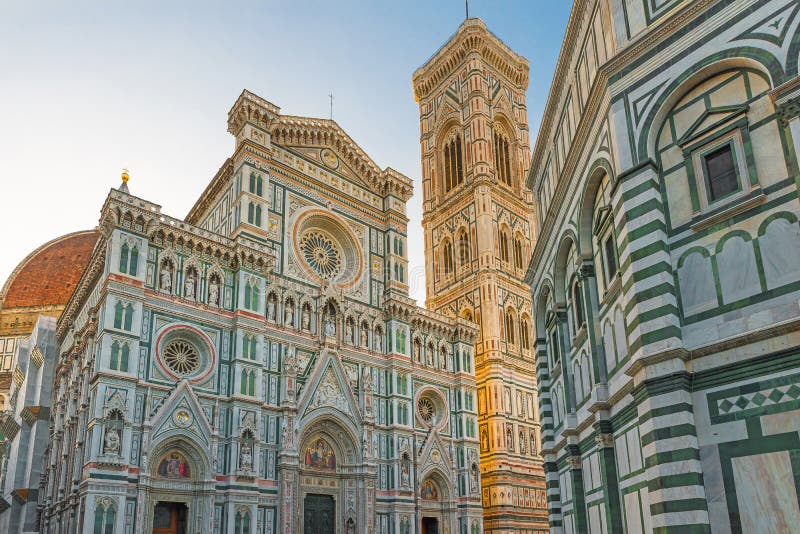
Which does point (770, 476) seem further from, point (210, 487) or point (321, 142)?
point (321, 142)

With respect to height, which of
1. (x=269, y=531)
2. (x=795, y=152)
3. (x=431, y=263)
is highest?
(x=431, y=263)

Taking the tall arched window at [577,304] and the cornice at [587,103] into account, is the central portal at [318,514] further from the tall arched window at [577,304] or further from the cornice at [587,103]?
the tall arched window at [577,304]

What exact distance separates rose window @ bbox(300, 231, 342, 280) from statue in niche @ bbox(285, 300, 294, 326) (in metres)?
3.30

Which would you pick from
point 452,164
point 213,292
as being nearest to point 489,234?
point 452,164

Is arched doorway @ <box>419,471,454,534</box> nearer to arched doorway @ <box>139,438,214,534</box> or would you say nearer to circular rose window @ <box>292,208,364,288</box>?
circular rose window @ <box>292,208,364,288</box>

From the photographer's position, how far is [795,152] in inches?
403

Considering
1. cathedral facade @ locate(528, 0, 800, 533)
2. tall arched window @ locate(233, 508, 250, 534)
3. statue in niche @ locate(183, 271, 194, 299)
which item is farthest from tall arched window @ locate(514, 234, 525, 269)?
cathedral facade @ locate(528, 0, 800, 533)

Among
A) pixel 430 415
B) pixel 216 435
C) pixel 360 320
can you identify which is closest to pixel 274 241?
pixel 360 320

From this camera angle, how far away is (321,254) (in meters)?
37.6

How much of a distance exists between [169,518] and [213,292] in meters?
9.46

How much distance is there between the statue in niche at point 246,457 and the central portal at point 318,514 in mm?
3859

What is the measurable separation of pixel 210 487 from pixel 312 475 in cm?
560

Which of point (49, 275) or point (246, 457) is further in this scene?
point (49, 275)

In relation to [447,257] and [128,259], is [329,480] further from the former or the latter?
[447,257]
